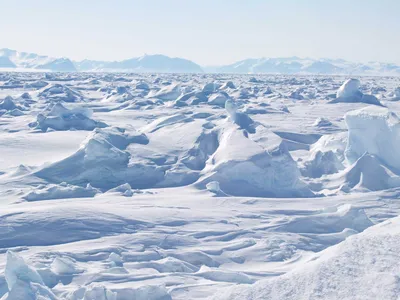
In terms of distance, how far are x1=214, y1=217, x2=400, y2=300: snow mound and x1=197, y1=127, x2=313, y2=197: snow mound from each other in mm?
3416

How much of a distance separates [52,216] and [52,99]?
12.1 metres

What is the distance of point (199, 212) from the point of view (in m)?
5.20

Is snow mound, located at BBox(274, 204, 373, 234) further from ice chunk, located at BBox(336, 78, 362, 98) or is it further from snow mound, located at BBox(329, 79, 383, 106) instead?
ice chunk, located at BBox(336, 78, 362, 98)

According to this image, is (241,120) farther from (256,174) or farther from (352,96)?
(352,96)

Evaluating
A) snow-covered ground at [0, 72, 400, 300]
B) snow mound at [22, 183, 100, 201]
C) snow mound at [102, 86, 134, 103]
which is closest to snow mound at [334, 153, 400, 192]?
snow-covered ground at [0, 72, 400, 300]

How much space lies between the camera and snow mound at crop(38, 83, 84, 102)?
1645cm

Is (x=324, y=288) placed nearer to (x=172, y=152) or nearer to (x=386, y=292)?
(x=386, y=292)

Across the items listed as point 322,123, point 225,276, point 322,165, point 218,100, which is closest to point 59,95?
point 218,100

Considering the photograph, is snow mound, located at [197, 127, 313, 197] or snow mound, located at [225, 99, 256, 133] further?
snow mound, located at [225, 99, 256, 133]

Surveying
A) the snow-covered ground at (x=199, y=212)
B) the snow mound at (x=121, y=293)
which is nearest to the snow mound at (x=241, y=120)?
the snow-covered ground at (x=199, y=212)

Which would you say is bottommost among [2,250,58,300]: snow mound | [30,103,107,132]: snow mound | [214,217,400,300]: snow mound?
[30,103,107,132]: snow mound

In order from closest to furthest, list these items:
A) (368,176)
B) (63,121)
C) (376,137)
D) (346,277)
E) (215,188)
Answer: (346,277)
(215,188)
(368,176)
(376,137)
(63,121)

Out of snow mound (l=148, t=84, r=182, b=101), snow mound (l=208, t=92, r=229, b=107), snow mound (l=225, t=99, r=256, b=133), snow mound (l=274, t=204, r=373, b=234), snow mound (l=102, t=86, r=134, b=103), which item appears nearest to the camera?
snow mound (l=274, t=204, r=373, b=234)

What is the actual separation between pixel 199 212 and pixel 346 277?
9.36ft
